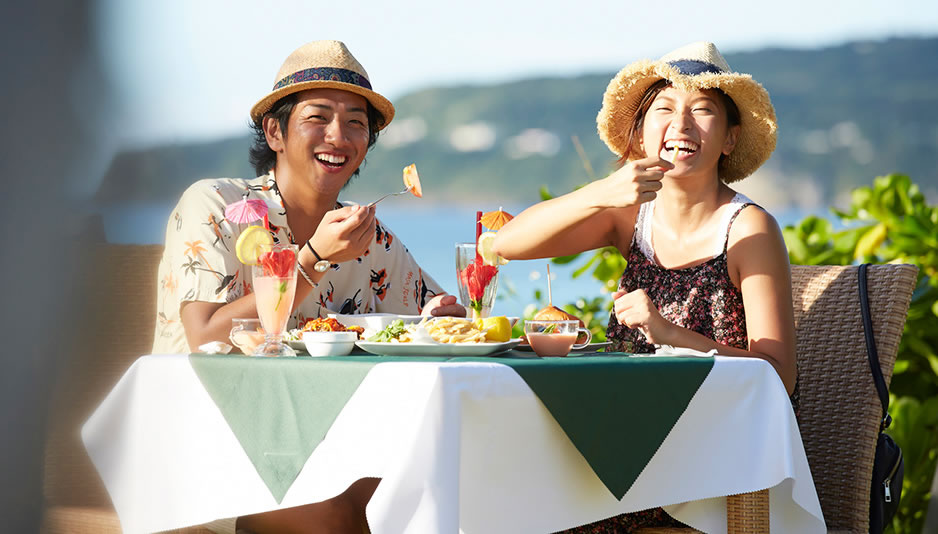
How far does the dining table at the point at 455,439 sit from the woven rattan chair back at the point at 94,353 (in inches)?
13.6

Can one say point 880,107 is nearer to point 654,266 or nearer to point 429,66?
point 429,66

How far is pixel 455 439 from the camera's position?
55.8 inches

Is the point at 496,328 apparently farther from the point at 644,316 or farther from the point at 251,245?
the point at 251,245

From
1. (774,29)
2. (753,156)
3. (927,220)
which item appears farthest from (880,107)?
(753,156)

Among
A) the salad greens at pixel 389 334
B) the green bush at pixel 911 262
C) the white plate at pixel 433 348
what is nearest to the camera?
the white plate at pixel 433 348

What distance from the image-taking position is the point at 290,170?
2.77 meters

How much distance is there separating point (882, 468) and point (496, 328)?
1.15 meters

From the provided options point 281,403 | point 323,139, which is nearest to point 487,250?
point 323,139

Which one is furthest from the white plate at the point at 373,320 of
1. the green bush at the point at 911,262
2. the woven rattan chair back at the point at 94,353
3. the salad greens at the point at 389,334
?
the green bush at the point at 911,262

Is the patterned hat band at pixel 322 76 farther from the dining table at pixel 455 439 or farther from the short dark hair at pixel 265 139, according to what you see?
the dining table at pixel 455 439

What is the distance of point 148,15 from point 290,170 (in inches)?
29.3

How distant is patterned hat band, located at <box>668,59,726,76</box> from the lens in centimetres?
249

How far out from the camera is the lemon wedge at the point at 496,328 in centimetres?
189

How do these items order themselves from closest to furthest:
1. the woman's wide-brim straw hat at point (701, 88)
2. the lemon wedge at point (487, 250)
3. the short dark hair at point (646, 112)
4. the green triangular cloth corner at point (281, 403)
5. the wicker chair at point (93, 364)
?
the green triangular cloth corner at point (281, 403) < the wicker chair at point (93, 364) < the lemon wedge at point (487, 250) < the woman's wide-brim straw hat at point (701, 88) < the short dark hair at point (646, 112)
